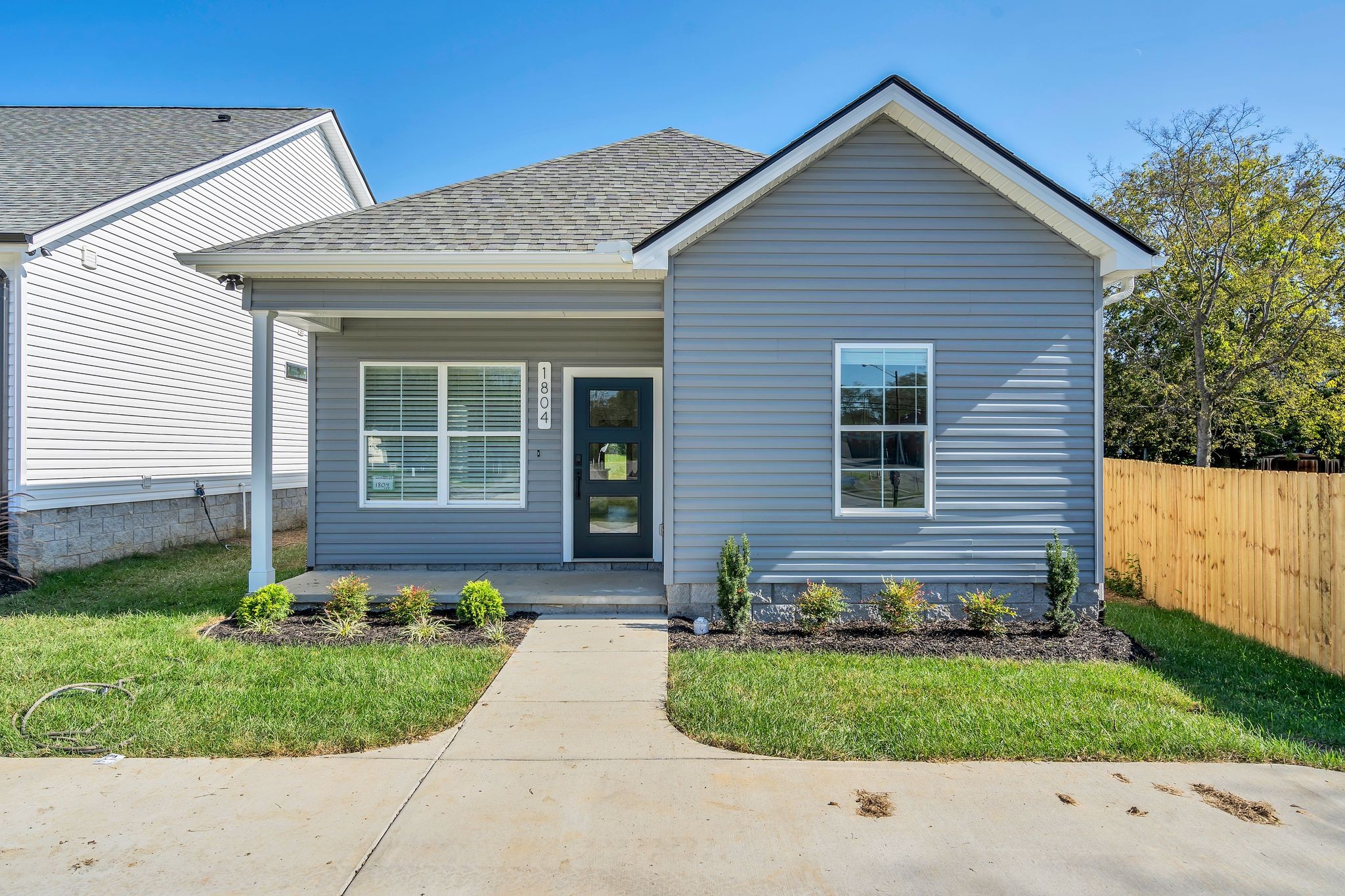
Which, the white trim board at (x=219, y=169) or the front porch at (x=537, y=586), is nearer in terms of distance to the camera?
the front porch at (x=537, y=586)

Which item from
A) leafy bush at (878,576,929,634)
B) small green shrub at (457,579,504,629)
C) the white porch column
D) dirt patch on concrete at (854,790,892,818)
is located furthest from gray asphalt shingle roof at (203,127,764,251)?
dirt patch on concrete at (854,790,892,818)

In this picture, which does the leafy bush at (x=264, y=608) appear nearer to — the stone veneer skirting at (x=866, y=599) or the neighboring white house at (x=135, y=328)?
the stone veneer skirting at (x=866, y=599)

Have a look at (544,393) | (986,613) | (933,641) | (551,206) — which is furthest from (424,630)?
(986,613)

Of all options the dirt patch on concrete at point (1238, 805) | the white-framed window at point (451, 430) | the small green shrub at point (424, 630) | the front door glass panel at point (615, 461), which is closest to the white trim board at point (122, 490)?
the white-framed window at point (451, 430)

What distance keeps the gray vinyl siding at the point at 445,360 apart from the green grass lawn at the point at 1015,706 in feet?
11.3

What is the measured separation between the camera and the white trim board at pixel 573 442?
8.48 m

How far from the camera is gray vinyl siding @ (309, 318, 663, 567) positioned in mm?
8445

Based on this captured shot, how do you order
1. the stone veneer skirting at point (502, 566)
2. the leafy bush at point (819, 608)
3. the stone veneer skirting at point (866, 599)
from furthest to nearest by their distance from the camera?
1. the stone veneer skirting at point (502, 566)
2. the stone veneer skirting at point (866, 599)
3. the leafy bush at point (819, 608)

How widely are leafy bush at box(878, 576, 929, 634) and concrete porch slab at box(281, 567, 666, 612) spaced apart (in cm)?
205

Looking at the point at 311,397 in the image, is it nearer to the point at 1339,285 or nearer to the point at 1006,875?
the point at 1006,875

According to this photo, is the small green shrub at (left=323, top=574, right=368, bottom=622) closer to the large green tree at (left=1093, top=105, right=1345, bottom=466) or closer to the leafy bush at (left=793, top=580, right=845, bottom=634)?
the leafy bush at (left=793, top=580, right=845, bottom=634)

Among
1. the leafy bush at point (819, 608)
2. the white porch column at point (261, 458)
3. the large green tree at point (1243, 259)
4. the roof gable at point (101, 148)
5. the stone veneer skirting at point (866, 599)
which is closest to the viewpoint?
the leafy bush at point (819, 608)

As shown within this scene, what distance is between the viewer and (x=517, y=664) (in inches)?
218

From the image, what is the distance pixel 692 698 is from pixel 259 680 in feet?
9.76
